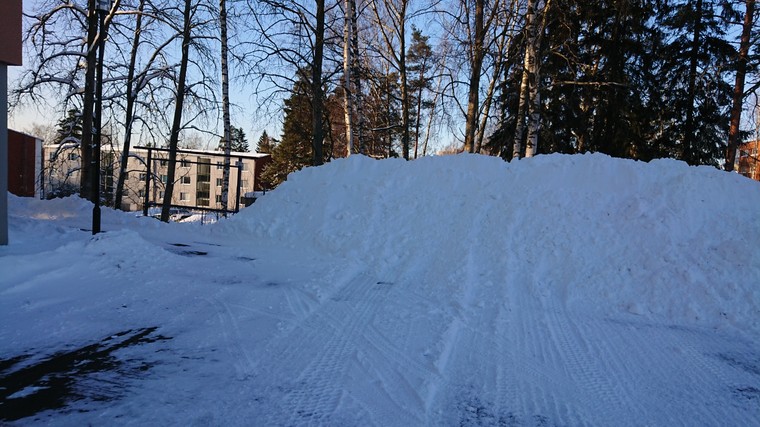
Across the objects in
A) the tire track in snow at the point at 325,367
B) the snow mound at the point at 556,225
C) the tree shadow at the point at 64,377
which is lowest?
the tree shadow at the point at 64,377

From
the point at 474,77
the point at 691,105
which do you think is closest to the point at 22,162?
the point at 474,77

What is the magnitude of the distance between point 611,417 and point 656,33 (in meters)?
22.4

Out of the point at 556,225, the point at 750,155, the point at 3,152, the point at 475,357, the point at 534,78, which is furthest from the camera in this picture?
the point at 750,155

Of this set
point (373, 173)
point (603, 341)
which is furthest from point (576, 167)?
point (603, 341)

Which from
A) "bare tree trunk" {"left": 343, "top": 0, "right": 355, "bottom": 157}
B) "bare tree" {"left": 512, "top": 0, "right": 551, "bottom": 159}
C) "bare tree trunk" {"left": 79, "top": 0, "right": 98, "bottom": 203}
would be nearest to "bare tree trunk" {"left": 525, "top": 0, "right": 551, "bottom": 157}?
"bare tree" {"left": 512, "top": 0, "right": 551, "bottom": 159}

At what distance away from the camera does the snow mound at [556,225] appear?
6254mm

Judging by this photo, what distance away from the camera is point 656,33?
801 inches

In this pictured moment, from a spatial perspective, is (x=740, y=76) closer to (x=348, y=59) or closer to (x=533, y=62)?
(x=533, y=62)

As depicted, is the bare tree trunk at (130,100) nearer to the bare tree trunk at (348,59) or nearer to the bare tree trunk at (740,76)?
the bare tree trunk at (348,59)

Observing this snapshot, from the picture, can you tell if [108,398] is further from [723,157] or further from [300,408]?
[723,157]

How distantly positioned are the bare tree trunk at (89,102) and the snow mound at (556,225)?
8327 mm

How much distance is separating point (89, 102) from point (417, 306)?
15008 mm

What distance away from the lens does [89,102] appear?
1533cm

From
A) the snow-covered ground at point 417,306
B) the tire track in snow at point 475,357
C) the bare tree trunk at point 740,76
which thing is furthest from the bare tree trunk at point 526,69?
the bare tree trunk at point 740,76
